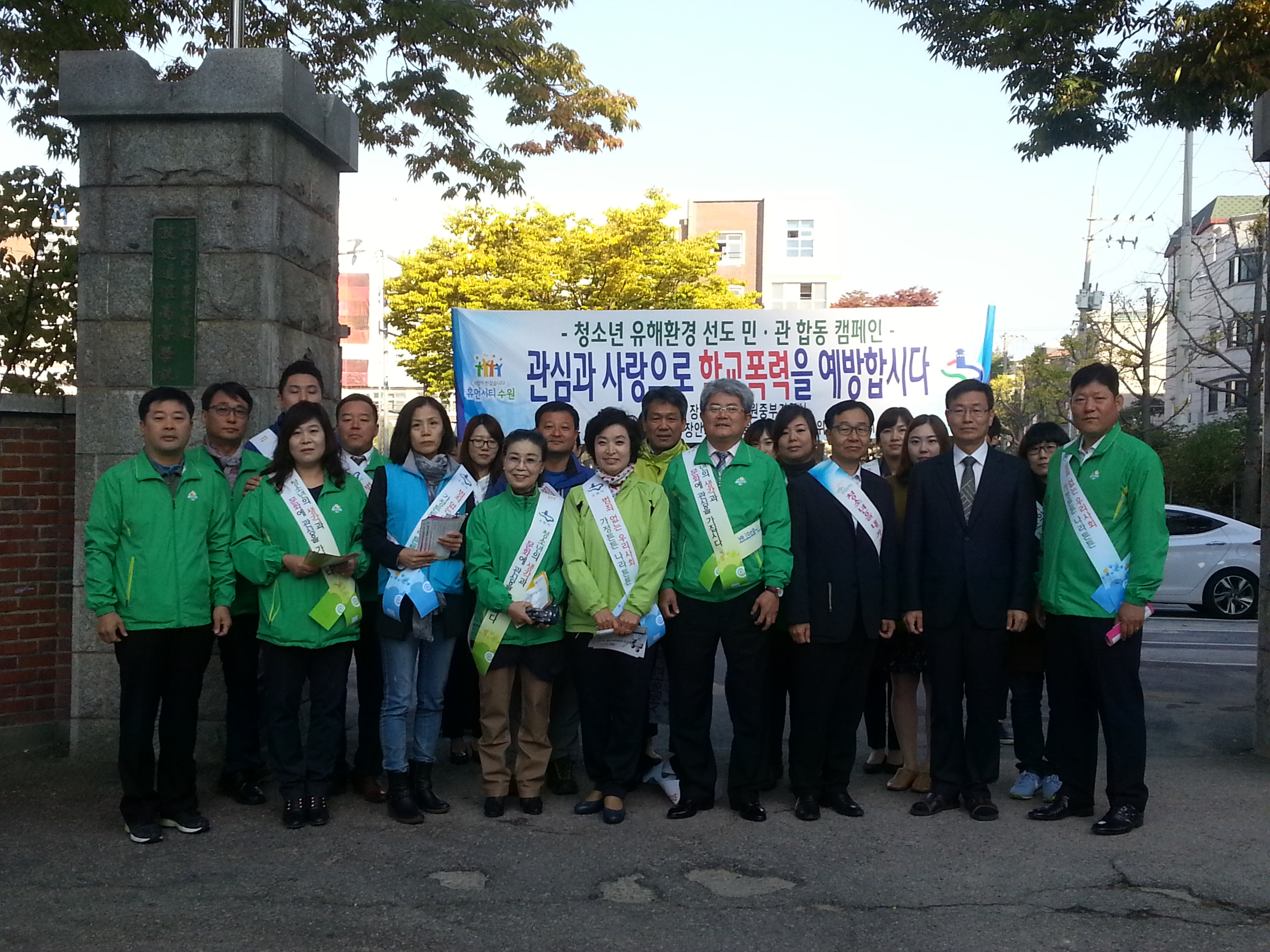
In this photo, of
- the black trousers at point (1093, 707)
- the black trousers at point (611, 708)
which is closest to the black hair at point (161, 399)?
the black trousers at point (611, 708)

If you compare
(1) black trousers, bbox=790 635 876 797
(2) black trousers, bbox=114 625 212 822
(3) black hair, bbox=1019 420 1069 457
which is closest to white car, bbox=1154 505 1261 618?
(3) black hair, bbox=1019 420 1069 457

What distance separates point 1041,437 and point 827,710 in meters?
1.92

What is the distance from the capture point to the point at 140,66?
6031 millimetres

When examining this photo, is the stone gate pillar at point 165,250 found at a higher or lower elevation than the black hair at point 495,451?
higher

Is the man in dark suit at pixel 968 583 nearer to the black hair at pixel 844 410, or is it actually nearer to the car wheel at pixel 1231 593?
the black hair at pixel 844 410

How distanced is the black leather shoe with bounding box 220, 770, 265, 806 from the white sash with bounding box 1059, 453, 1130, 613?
379 centimetres

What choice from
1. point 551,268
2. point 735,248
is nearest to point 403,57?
point 551,268

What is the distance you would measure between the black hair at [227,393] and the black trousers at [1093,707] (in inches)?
148

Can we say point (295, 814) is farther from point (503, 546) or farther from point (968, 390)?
point (968, 390)

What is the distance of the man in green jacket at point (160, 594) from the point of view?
490 cm

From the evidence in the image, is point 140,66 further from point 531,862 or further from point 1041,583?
point 1041,583

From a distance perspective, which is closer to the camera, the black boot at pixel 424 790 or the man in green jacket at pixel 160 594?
the man in green jacket at pixel 160 594

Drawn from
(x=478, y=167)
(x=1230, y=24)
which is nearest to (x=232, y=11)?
(x=478, y=167)

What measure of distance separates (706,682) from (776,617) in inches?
16.9
